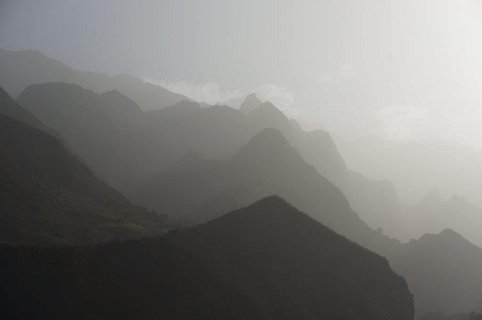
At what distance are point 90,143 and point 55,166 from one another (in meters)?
47.8

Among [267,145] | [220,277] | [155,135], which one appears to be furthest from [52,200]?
[155,135]

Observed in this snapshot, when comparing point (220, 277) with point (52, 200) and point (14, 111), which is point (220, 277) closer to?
point (52, 200)

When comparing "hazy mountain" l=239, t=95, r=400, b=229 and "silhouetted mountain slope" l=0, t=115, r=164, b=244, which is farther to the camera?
"hazy mountain" l=239, t=95, r=400, b=229

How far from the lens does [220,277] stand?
35.2m

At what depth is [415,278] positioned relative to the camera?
102000 millimetres

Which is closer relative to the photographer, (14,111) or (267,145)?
(14,111)

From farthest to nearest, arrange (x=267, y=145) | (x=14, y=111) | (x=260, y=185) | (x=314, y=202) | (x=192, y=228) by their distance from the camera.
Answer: (x=267, y=145)
(x=314, y=202)
(x=260, y=185)
(x=14, y=111)
(x=192, y=228)

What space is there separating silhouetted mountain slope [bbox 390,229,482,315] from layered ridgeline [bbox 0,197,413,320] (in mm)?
59521

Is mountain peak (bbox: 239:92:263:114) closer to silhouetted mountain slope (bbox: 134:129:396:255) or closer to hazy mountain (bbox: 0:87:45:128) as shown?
silhouetted mountain slope (bbox: 134:129:396:255)

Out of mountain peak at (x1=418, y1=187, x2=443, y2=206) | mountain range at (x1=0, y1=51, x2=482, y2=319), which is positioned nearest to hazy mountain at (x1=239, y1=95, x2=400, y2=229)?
mountain range at (x1=0, y1=51, x2=482, y2=319)

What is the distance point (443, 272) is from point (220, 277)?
8475 centimetres

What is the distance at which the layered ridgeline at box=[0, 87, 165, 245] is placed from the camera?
153ft

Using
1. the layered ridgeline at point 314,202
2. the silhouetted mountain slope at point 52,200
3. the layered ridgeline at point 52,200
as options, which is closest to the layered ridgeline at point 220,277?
the layered ridgeline at point 52,200

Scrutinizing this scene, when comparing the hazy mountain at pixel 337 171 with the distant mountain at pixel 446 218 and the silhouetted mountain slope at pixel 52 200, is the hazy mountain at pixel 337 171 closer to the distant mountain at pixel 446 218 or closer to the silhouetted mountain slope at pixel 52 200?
the distant mountain at pixel 446 218
